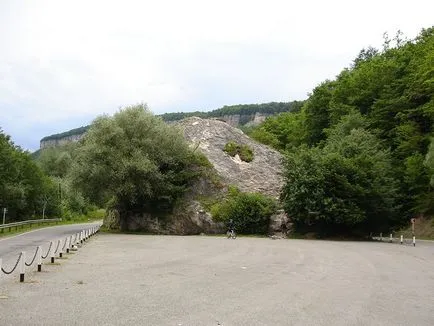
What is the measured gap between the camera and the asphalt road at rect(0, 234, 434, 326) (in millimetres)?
8641

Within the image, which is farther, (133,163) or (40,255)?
(133,163)

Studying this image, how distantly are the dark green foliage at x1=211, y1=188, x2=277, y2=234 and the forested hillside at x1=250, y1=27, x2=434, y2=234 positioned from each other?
A: 6.73ft

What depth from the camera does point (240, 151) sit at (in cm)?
4916

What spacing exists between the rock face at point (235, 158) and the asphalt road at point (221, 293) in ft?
83.0

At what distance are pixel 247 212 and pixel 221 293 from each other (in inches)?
1084

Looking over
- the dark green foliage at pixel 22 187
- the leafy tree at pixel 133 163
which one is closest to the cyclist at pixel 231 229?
the leafy tree at pixel 133 163

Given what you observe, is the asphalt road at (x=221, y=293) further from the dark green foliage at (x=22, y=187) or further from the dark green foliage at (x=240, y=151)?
the dark green foliage at (x=22, y=187)

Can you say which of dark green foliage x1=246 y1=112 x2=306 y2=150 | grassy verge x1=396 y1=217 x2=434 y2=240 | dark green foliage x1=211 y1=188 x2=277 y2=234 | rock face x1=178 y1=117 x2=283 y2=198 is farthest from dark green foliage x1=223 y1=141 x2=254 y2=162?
dark green foliage x1=246 y1=112 x2=306 y2=150

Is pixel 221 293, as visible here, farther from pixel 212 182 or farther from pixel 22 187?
pixel 22 187

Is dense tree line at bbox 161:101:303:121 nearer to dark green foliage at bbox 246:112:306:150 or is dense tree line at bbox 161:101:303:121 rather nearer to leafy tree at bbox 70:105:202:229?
dark green foliage at bbox 246:112:306:150

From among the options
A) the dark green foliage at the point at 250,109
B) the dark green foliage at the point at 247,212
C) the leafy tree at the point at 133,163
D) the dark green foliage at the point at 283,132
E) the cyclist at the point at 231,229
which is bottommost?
the cyclist at the point at 231,229

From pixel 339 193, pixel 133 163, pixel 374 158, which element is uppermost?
pixel 374 158

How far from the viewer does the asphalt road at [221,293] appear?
340 inches

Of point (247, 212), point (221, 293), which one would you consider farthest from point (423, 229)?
point (221, 293)
